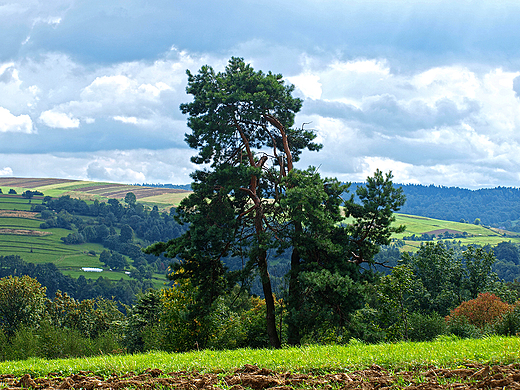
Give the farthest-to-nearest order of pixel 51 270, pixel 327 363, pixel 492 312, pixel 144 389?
pixel 51 270 < pixel 492 312 < pixel 327 363 < pixel 144 389

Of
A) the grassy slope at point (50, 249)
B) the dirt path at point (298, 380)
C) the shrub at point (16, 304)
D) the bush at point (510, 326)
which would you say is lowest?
the grassy slope at point (50, 249)

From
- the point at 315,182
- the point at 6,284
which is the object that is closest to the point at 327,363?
the point at 315,182

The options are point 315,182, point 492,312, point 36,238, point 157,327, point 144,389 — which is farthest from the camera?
point 36,238

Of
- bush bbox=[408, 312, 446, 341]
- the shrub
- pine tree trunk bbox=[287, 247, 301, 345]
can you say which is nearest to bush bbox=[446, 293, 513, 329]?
bush bbox=[408, 312, 446, 341]

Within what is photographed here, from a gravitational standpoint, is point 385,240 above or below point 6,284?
above

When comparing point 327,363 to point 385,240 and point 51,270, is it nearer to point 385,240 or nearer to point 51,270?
point 385,240

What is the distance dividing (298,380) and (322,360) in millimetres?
1117

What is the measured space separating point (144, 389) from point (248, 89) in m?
18.0

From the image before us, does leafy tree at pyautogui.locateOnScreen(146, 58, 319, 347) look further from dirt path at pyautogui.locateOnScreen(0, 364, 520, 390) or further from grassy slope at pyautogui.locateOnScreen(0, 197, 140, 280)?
grassy slope at pyautogui.locateOnScreen(0, 197, 140, 280)

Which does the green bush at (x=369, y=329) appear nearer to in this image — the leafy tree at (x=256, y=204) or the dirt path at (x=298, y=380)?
the leafy tree at (x=256, y=204)

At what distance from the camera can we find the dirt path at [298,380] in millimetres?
6500

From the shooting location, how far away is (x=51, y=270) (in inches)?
5034

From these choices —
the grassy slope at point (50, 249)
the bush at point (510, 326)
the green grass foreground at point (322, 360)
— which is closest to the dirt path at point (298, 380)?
the green grass foreground at point (322, 360)

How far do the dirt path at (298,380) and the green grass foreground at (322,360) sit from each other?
1.07 feet
